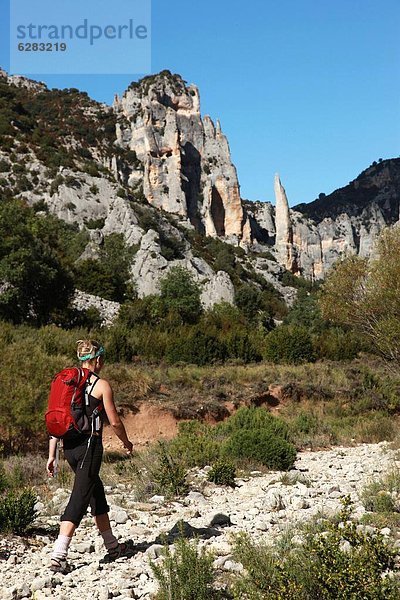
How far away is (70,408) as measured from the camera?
442 centimetres

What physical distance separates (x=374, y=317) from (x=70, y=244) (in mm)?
36770

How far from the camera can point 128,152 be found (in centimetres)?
8256

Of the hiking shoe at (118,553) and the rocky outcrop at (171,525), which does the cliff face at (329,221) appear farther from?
the hiking shoe at (118,553)

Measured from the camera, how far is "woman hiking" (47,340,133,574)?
4414 millimetres

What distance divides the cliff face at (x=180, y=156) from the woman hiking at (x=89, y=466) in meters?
74.6

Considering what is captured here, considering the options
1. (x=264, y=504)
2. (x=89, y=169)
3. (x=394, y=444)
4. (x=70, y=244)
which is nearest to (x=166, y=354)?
(x=394, y=444)

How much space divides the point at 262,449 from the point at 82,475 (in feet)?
17.9

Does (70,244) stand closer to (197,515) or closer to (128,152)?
(128,152)

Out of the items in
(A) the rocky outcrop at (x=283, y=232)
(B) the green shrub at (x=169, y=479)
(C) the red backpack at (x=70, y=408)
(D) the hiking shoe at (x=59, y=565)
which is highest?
(A) the rocky outcrop at (x=283, y=232)

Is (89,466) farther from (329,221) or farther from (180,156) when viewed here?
(329,221)

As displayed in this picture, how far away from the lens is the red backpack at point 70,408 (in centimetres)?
440

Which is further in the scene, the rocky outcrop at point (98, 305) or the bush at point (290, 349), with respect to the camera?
the rocky outcrop at point (98, 305)

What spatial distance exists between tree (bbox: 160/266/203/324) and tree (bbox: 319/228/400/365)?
1853cm

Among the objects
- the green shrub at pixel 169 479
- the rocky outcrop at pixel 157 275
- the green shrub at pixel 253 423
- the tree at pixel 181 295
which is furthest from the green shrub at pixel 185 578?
the rocky outcrop at pixel 157 275
